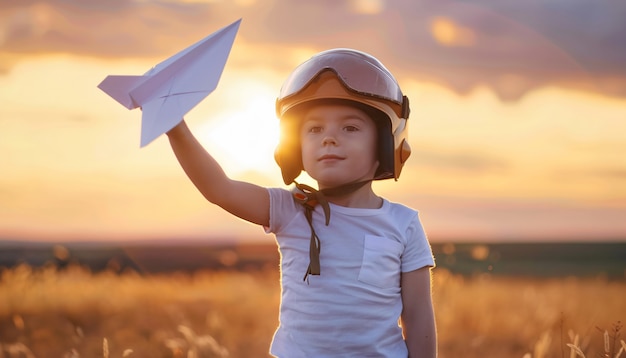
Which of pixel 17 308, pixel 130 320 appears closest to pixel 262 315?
pixel 130 320

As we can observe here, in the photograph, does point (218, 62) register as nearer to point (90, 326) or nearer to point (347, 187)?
point (347, 187)

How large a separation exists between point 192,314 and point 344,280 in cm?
811

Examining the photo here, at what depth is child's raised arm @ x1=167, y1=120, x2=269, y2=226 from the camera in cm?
367

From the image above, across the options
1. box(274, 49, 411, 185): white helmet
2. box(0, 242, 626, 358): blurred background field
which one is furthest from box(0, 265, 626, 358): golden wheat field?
box(274, 49, 411, 185): white helmet

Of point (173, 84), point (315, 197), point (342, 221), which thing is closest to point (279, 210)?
point (315, 197)

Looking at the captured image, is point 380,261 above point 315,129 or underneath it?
underneath

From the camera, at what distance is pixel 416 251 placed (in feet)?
14.5

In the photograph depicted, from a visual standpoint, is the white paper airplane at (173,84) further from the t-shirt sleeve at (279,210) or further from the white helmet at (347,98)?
the t-shirt sleeve at (279,210)

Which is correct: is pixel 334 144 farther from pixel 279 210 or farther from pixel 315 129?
pixel 279 210

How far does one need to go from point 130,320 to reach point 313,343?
7.95 m

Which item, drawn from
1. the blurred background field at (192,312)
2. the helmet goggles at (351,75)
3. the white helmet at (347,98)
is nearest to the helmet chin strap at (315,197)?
the white helmet at (347,98)

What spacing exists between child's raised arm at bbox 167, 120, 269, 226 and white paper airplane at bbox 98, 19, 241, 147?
15 centimetres

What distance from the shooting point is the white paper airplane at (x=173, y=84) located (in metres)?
3.44

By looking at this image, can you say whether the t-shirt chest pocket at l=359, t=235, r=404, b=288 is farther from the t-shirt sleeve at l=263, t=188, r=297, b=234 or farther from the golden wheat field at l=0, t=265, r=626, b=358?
the golden wheat field at l=0, t=265, r=626, b=358
